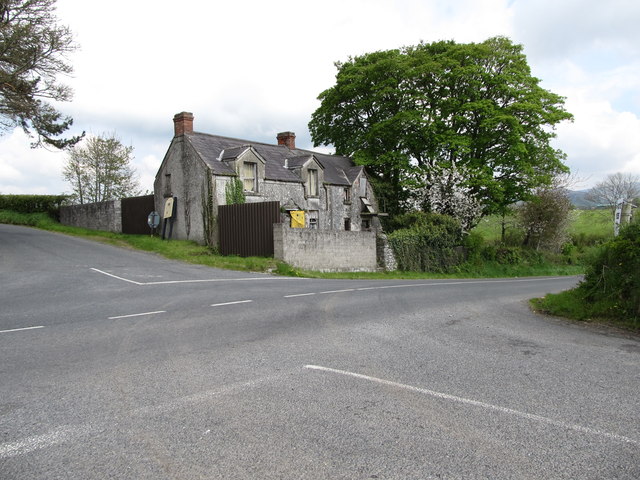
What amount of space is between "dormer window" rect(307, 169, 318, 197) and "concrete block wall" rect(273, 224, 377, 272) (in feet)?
18.8

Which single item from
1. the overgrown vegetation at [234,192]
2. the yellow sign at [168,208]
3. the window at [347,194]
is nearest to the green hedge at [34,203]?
the yellow sign at [168,208]

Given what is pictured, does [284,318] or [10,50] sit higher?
[10,50]

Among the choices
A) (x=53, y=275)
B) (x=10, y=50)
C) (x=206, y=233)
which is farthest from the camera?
(x=206, y=233)

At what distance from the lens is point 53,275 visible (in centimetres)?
1728

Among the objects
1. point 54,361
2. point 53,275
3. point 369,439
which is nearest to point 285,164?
point 53,275

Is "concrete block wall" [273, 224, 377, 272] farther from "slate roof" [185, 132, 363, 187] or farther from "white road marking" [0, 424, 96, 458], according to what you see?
"white road marking" [0, 424, 96, 458]

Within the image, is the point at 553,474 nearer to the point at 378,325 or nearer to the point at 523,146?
the point at 378,325

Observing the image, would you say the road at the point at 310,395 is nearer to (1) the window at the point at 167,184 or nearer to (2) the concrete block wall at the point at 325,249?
(2) the concrete block wall at the point at 325,249

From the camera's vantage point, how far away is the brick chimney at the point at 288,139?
125ft

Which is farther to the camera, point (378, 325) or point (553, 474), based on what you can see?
point (378, 325)

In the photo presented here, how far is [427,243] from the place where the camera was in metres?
33.1

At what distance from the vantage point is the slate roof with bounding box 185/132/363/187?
2938 centimetres

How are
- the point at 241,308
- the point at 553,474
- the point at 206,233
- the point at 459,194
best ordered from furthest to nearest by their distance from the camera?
1. the point at 459,194
2. the point at 206,233
3. the point at 241,308
4. the point at 553,474

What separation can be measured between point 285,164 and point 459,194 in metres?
12.8
